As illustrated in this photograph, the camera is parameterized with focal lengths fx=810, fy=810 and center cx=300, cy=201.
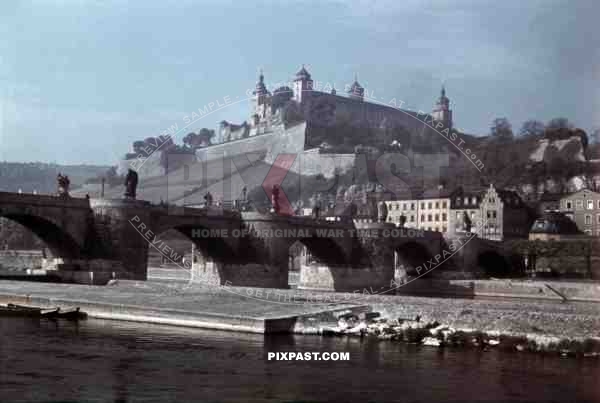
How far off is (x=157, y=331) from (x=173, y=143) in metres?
151

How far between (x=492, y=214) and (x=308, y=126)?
67.3m

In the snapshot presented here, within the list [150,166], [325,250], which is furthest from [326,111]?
[325,250]

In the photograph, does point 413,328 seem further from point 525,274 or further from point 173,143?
point 173,143

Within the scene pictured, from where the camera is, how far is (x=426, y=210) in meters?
112

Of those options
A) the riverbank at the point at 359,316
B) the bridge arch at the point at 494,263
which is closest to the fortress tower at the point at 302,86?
the bridge arch at the point at 494,263

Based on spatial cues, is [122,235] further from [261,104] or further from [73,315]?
[261,104]

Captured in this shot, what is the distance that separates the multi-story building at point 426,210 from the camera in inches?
4304

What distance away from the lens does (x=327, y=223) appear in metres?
67.6

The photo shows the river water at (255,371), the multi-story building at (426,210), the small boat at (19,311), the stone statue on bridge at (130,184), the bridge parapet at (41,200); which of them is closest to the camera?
the river water at (255,371)

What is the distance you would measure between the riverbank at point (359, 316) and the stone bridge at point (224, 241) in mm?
15801

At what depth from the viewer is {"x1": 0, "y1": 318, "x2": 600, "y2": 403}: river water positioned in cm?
1645

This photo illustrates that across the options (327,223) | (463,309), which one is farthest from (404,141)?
(463,309)

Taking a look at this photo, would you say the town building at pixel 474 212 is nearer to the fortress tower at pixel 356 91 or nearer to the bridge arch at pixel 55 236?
the fortress tower at pixel 356 91

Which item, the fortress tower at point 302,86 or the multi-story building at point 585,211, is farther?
the fortress tower at point 302,86
